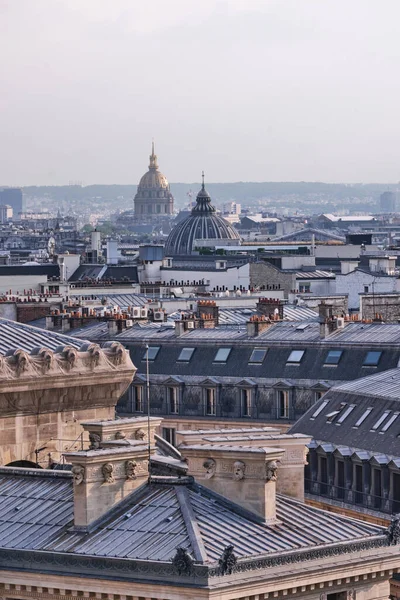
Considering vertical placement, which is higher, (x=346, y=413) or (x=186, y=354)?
(x=346, y=413)

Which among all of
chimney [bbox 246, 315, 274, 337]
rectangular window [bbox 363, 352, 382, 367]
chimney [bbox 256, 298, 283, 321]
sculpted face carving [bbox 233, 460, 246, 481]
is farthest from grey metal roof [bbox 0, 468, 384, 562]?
chimney [bbox 256, 298, 283, 321]

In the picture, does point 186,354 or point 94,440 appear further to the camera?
point 186,354

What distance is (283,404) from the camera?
7369 cm

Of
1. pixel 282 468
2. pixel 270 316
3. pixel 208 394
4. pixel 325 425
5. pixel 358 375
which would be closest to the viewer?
pixel 282 468

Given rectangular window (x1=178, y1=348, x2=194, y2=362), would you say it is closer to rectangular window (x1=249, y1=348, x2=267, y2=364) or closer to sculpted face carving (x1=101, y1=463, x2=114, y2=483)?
rectangular window (x1=249, y1=348, x2=267, y2=364)

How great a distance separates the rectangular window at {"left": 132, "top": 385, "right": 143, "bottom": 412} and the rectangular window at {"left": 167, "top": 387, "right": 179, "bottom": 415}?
1.11 m

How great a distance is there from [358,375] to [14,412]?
38.1m

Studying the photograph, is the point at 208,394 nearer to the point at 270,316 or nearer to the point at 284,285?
the point at 270,316

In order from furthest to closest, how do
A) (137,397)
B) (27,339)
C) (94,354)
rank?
(137,397) → (27,339) → (94,354)

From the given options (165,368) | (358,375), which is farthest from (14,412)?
(165,368)

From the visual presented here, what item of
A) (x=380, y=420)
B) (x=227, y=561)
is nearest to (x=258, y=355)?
(x=380, y=420)

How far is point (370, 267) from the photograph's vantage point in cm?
13475

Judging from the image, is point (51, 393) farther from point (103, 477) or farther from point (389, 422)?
point (389, 422)

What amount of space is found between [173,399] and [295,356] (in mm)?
4777
